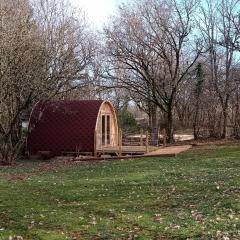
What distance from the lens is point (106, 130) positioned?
1184 inches

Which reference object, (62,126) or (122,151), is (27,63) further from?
(122,151)

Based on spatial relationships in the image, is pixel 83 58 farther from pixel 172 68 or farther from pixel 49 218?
pixel 49 218

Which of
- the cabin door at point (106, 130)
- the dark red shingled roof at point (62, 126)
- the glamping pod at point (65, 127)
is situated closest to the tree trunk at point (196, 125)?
the cabin door at point (106, 130)

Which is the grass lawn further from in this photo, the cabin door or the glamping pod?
the cabin door

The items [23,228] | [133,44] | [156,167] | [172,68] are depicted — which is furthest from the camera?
[172,68]

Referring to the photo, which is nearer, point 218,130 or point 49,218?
point 49,218

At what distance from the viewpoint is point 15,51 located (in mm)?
21859

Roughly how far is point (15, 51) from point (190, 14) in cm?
1815

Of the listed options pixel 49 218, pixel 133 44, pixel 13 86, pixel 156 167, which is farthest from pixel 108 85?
pixel 49 218

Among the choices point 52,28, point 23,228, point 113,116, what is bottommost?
point 23,228

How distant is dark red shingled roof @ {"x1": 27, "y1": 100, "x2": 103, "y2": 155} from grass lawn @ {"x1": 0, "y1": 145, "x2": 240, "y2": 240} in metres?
9.04

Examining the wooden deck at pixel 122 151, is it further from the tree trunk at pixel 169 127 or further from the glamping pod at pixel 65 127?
the tree trunk at pixel 169 127

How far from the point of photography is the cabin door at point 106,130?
29.4 m

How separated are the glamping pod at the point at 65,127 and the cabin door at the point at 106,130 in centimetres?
67
